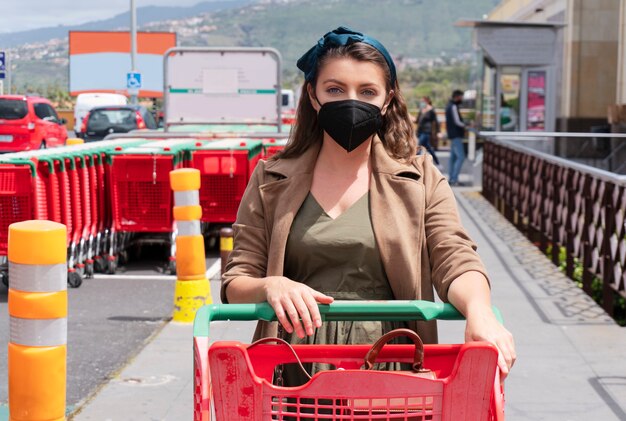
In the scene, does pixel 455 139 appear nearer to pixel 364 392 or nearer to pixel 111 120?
pixel 111 120

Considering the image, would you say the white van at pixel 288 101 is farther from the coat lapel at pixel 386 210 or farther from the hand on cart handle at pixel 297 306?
the hand on cart handle at pixel 297 306

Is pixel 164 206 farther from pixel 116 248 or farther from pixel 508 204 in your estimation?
pixel 508 204

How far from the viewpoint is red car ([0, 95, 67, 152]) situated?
2980 cm

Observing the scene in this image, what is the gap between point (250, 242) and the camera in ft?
10.2

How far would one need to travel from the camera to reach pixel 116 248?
1148 centimetres

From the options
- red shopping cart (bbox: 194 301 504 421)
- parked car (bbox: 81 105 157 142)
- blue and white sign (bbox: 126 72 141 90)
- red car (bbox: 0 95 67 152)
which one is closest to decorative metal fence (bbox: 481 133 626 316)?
red shopping cart (bbox: 194 301 504 421)

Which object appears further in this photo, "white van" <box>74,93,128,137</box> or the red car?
"white van" <box>74,93,128,137</box>


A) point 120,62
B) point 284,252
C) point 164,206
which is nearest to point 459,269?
point 284,252

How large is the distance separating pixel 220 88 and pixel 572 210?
7126 millimetres

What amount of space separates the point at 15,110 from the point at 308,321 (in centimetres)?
2875

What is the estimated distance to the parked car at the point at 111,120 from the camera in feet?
107

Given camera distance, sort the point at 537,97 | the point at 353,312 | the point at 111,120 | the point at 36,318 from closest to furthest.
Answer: the point at 353,312 < the point at 36,318 < the point at 537,97 < the point at 111,120

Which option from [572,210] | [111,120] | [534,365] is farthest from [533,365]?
[111,120]

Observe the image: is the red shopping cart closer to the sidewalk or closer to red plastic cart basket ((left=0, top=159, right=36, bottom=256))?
the sidewalk
